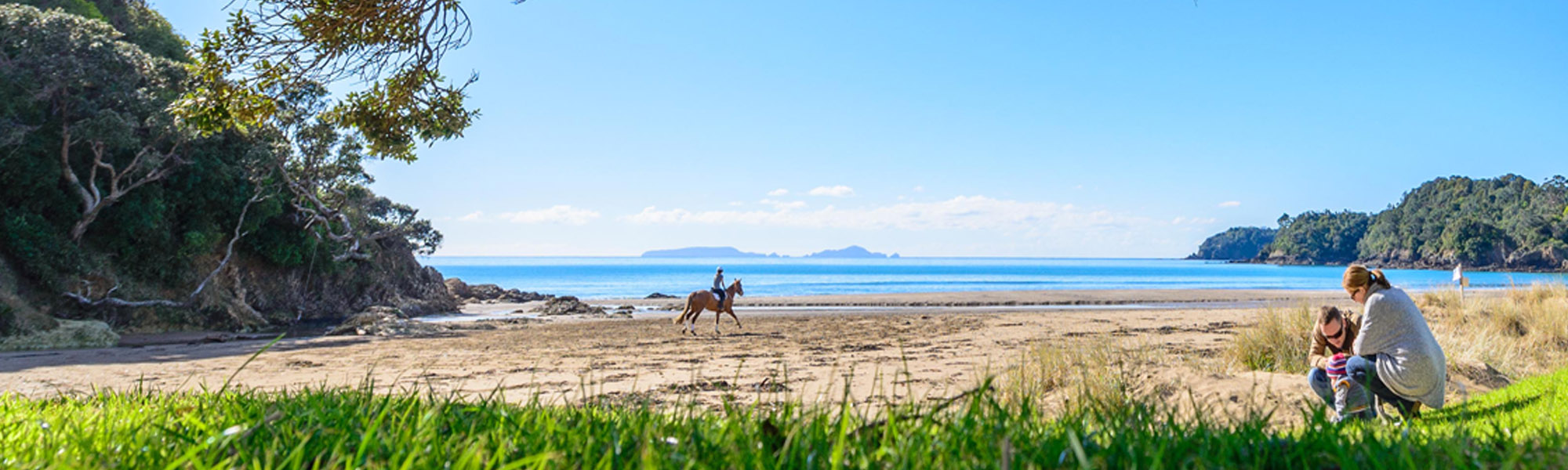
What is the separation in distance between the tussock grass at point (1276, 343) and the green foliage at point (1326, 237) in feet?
615

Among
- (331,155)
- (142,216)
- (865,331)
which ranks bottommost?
(865,331)

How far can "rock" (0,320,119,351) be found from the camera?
16594 mm

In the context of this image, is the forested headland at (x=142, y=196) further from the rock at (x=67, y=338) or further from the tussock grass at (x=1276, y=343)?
the tussock grass at (x=1276, y=343)

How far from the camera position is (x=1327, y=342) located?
652 cm

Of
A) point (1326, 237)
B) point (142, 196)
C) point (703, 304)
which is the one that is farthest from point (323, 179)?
point (1326, 237)

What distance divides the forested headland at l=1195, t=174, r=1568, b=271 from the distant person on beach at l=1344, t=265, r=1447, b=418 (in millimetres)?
114963

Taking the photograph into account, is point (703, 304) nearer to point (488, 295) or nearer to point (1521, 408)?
point (1521, 408)

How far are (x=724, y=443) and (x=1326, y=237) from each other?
202 m

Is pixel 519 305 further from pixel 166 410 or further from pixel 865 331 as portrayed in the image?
pixel 166 410

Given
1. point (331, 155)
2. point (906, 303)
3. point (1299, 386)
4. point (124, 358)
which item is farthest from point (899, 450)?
point (906, 303)

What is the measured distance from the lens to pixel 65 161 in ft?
64.9

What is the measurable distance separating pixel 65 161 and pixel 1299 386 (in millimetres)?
25046

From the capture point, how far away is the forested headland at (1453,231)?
350ft

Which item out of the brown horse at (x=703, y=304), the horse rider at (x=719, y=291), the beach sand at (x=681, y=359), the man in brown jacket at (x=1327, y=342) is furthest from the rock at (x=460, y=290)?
the man in brown jacket at (x=1327, y=342)
